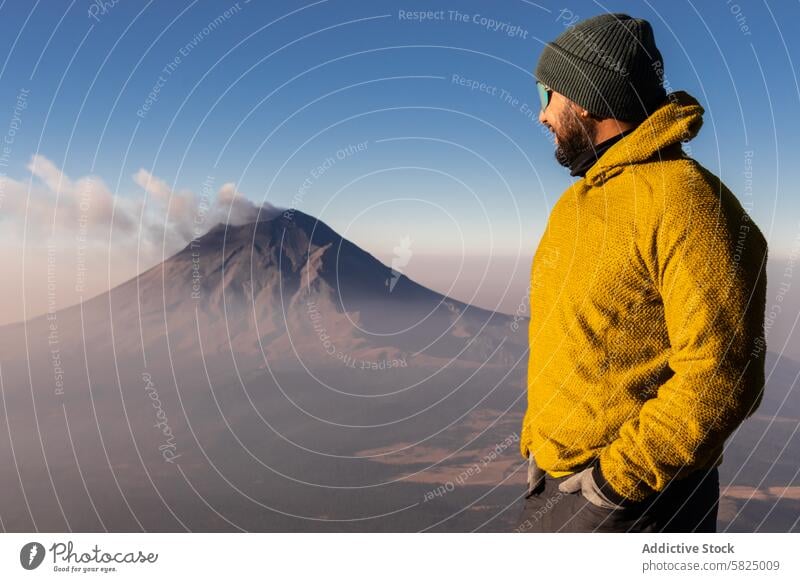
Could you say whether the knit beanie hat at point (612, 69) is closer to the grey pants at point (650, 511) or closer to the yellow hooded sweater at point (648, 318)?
the yellow hooded sweater at point (648, 318)

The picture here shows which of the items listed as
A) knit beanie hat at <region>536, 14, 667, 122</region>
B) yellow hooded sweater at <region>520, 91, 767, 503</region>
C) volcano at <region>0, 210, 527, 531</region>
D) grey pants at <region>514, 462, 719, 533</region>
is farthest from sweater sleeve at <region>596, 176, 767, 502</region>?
volcano at <region>0, 210, 527, 531</region>

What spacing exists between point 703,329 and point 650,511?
776 millimetres

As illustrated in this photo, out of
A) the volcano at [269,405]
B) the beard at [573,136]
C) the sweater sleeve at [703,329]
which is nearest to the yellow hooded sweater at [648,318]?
the sweater sleeve at [703,329]

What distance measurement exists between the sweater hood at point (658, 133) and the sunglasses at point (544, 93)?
0.46m

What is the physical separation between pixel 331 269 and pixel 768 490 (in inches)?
1864

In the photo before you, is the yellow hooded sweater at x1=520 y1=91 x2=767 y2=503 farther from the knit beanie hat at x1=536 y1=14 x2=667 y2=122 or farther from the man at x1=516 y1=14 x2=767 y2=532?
the knit beanie hat at x1=536 y1=14 x2=667 y2=122

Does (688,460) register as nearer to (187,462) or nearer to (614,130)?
(614,130)

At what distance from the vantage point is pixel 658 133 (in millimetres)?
2795

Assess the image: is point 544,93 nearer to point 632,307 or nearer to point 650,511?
point 632,307

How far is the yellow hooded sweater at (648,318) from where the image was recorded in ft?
8.29

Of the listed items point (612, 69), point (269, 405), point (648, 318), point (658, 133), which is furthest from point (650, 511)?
point (269, 405)

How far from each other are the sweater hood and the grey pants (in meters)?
1.20

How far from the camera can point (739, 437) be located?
53.2 metres
